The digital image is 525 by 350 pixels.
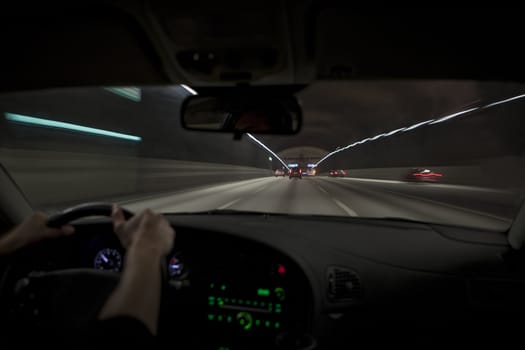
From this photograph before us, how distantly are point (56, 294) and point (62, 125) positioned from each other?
8.35 metres

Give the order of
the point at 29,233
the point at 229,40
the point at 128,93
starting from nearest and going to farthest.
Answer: the point at 29,233 < the point at 229,40 < the point at 128,93

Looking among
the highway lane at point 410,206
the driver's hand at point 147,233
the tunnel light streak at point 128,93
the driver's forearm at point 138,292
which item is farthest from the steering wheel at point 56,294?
the tunnel light streak at point 128,93

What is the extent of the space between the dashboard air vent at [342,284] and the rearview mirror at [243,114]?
132cm

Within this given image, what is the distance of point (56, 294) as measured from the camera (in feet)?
6.49

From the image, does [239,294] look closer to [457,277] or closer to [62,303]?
[62,303]

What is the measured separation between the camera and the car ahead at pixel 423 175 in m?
21.0

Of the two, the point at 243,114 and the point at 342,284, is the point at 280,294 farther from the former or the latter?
the point at 243,114

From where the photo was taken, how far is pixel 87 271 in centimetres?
200

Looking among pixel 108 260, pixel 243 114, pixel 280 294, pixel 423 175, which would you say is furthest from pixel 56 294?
pixel 423 175

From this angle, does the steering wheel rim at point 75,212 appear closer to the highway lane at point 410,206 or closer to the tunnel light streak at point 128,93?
the highway lane at point 410,206

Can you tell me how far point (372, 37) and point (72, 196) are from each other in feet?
27.8

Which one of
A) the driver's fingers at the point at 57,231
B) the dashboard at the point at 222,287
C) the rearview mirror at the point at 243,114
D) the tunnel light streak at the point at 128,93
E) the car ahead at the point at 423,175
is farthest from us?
the car ahead at the point at 423,175

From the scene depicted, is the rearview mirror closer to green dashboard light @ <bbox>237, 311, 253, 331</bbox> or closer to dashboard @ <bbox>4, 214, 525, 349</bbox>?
dashboard @ <bbox>4, 214, 525, 349</bbox>

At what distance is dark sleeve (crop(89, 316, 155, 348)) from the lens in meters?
1.41
